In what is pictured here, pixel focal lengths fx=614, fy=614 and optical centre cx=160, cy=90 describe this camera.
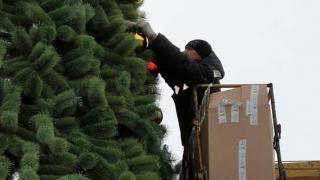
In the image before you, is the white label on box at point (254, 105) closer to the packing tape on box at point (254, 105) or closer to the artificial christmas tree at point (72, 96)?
the packing tape on box at point (254, 105)

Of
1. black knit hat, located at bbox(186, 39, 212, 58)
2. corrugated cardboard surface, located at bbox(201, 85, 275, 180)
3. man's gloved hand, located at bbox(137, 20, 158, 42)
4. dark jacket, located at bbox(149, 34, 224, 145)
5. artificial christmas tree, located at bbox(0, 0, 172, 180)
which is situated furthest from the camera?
black knit hat, located at bbox(186, 39, 212, 58)

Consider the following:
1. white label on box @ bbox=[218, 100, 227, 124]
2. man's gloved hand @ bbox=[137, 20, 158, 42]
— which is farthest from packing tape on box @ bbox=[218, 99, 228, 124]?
man's gloved hand @ bbox=[137, 20, 158, 42]

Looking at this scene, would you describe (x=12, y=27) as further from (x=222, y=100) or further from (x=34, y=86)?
(x=222, y=100)

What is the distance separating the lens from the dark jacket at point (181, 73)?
363 centimetres

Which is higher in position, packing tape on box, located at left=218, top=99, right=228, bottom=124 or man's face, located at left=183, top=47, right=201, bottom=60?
man's face, located at left=183, top=47, right=201, bottom=60

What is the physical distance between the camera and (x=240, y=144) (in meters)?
3.25

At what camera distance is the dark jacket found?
3.63m

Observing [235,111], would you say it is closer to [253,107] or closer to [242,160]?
[253,107]

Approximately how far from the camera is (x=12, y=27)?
2754 mm

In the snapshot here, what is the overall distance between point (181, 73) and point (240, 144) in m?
0.65

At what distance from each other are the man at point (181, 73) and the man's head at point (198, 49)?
211mm

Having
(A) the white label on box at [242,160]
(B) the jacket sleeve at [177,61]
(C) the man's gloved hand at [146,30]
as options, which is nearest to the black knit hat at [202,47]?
(B) the jacket sleeve at [177,61]

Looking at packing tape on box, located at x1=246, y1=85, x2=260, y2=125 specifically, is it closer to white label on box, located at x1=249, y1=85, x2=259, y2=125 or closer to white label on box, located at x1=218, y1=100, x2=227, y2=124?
white label on box, located at x1=249, y1=85, x2=259, y2=125

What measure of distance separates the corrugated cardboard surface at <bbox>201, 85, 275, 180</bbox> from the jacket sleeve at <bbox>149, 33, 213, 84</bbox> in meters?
0.37
